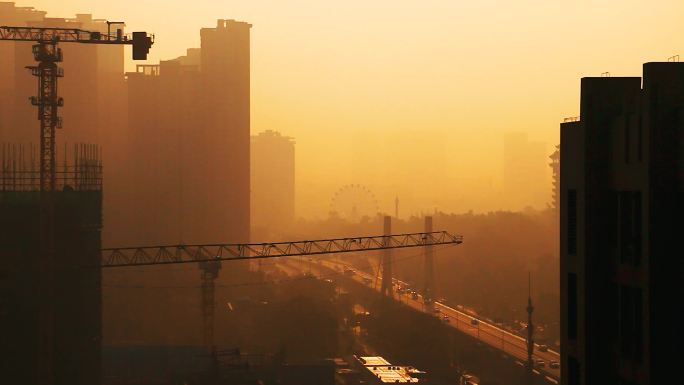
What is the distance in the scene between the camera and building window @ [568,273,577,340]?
16.9 feet

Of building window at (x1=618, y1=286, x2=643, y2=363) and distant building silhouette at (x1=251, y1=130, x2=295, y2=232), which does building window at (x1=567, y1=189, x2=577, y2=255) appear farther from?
distant building silhouette at (x1=251, y1=130, x2=295, y2=232)

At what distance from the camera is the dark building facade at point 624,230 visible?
4.22 meters

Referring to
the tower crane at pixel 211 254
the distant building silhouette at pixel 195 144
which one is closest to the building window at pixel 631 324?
the tower crane at pixel 211 254

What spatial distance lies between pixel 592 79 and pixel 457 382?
21949 mm

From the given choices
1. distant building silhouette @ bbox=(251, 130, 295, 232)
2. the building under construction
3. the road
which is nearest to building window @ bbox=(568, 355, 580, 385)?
the building under construction

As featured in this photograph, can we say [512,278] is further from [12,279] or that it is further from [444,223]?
[12,279]

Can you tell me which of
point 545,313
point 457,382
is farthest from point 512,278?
point 457,382

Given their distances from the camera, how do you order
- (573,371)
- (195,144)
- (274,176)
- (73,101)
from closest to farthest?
(573,371) → (73,101) → (195,144) → (274,176)

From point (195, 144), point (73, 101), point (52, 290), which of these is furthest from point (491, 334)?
point (195, 144)

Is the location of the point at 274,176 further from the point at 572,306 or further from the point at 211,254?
the point at 572,306

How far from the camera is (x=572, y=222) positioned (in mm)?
5172

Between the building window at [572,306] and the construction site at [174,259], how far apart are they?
54.6ft

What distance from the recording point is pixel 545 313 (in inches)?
1490

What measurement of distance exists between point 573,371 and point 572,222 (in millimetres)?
770
